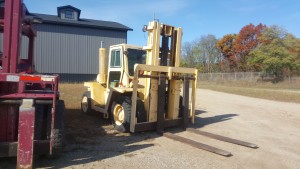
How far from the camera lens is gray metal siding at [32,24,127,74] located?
3262cm

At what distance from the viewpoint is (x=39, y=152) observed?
213 inches

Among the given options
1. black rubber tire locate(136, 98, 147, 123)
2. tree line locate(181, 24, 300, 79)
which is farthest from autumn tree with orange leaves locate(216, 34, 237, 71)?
black rubber tire locate(136, 98, 147, 123)

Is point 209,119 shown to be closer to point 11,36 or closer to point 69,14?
point 11,36

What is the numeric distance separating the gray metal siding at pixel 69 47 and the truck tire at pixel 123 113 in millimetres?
24683

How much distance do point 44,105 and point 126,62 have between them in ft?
14.6

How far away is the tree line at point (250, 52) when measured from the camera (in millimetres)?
51281

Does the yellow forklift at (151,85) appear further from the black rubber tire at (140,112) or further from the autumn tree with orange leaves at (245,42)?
the autumn tree with orange leaves at (245,42)

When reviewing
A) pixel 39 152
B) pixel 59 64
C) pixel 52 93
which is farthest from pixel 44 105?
pixel 59 64

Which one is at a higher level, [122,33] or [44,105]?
[122,33]

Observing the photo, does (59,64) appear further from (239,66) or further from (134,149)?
(239,66)

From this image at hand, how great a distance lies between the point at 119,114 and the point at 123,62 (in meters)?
1.56

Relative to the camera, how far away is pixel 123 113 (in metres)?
9.01

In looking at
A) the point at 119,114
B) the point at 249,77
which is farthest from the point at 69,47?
the point at 249,77

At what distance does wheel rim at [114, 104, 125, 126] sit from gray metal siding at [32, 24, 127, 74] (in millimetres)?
24661
